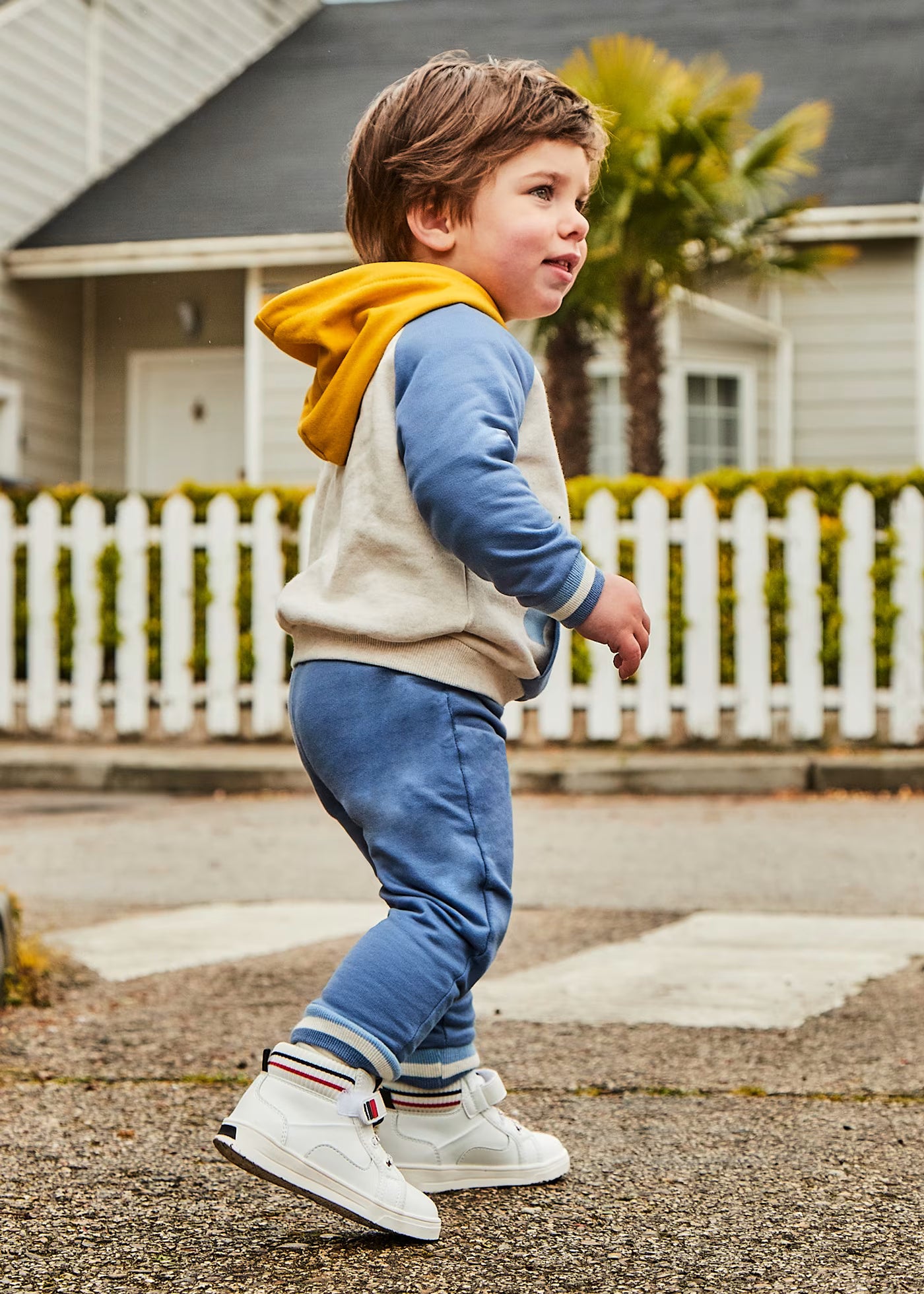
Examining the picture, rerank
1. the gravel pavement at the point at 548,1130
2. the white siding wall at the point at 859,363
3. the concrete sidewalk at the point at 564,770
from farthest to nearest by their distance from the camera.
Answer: the white siding wall at the point at 859,363 → the concrete sidewalk at the point at 564,770 → the gravel pavement at the point at 548,1130

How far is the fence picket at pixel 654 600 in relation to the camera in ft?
29.0

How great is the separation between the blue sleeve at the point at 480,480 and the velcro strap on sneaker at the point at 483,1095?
0.65 meters

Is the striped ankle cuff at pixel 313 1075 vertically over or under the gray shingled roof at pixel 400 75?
under

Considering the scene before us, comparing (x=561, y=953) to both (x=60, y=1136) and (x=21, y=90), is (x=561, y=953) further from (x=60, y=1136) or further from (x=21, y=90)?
(x=21, y=90)

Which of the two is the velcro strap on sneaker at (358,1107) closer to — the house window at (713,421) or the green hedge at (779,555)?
the green hedge at (779,555)

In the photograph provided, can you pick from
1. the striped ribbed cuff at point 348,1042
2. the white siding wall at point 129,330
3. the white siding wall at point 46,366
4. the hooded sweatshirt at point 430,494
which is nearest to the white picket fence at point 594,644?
the white siding wall at point 46,366

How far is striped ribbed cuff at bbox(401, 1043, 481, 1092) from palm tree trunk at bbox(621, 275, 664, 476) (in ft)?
33.2

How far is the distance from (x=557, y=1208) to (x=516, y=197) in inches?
51.8

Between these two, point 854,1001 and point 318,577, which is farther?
point 854,1001

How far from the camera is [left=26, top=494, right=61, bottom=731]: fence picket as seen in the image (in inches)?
378

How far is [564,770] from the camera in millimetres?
8195

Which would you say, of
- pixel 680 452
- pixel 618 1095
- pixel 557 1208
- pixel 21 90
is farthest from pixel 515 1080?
pixel 21 90

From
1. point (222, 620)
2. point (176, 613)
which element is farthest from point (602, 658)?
point (176, 613)

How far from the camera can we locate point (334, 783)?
207cm
